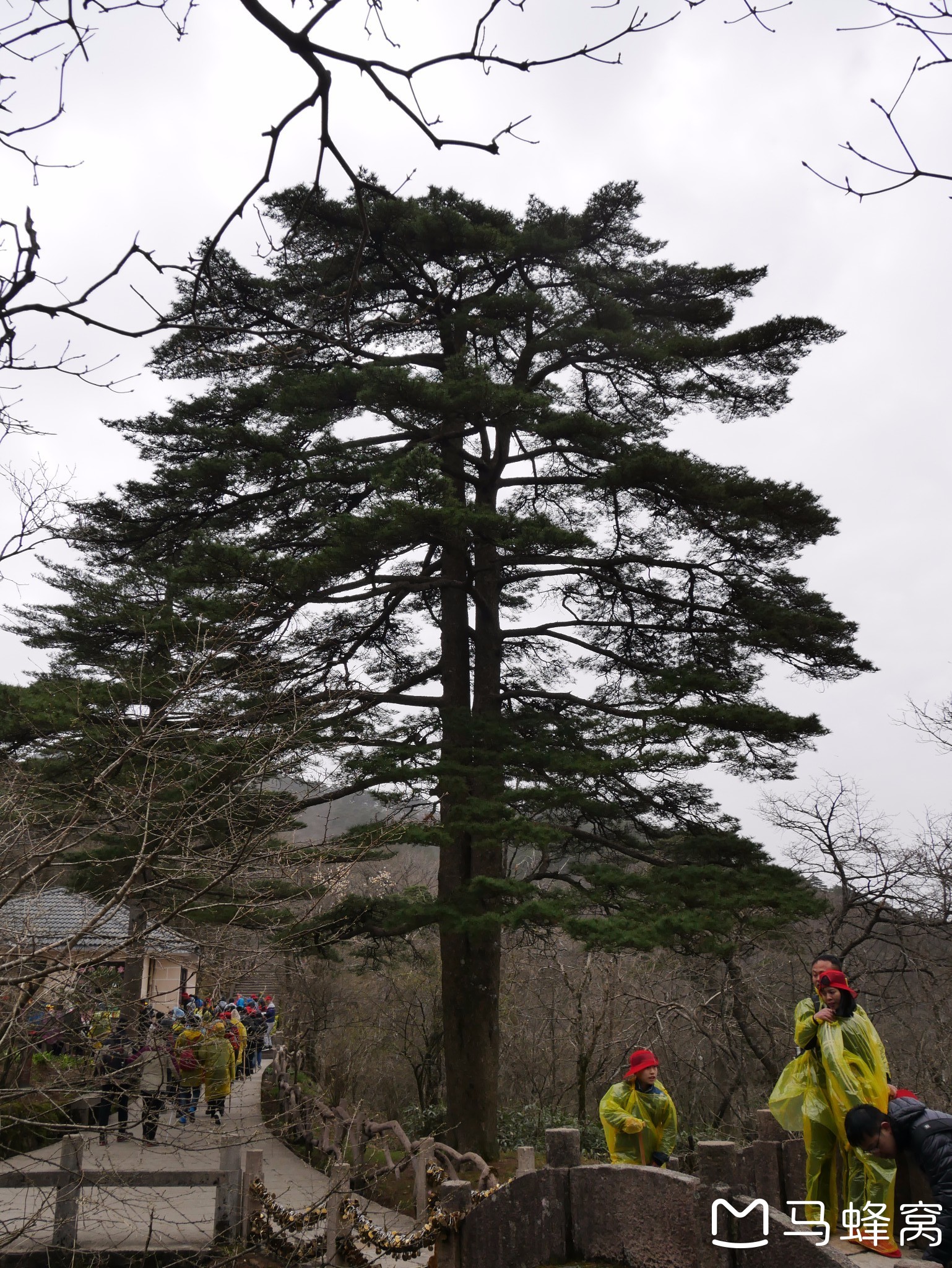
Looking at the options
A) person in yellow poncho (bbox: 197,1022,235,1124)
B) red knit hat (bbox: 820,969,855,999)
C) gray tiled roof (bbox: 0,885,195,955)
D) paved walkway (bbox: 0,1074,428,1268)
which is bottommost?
paved walkway (bbox: 0,1074,428,1268)

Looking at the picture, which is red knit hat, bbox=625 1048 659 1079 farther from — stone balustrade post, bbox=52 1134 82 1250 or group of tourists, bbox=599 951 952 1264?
stone balustrade post, bbox=52 1134 82 1250

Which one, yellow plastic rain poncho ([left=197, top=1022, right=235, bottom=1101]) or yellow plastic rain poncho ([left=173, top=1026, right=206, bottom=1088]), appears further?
yellow plastic rain poncho ([left=197, top=1022, right=235, bottom=1101])

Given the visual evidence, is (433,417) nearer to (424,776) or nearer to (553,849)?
(424,776)

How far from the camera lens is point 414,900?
43.0ft

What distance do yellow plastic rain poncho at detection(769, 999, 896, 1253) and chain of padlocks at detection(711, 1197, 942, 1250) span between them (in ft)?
0.53

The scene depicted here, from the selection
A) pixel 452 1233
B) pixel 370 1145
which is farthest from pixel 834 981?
pixel 370 1145

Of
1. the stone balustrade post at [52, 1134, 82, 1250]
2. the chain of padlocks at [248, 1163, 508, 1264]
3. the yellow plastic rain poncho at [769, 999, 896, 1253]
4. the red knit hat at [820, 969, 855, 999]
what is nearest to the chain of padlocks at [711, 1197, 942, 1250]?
the yellow plastic rain poncho at [769, 999, 896, 1253]

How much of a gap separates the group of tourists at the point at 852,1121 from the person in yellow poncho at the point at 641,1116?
0.09 metres

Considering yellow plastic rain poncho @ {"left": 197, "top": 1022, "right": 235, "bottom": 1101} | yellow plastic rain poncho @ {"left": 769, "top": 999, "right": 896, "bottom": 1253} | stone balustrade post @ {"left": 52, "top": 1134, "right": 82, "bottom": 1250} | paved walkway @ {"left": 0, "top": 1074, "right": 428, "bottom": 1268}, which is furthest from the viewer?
yellow plastic rain poncho @ {"left": 197, "top": 1022, "right": 235, "bottom": 1101}

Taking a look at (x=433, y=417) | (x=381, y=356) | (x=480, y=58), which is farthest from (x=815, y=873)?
(x=480, y=58)

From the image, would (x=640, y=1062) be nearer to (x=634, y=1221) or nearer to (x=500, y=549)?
(x=634, y=1221)

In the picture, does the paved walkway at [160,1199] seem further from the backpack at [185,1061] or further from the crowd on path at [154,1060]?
the backpack at [185,1061]

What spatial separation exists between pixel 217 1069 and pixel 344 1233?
260 cm

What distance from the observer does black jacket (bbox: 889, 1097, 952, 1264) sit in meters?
4.09
